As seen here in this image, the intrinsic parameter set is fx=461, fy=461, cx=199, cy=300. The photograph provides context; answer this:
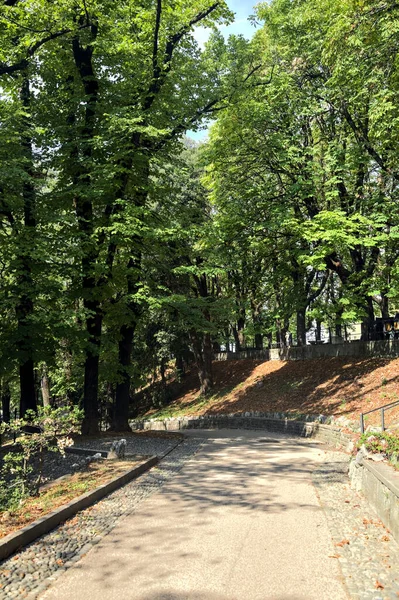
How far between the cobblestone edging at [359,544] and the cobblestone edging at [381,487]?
0.13 m

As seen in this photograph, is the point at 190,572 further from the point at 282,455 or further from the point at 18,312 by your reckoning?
the point at 18,312

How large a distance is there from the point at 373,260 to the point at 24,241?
1415cm

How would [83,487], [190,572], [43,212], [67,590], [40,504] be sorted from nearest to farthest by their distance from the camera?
[67,590] → [190,572] → [40,504] → [83,487] → [43,212]

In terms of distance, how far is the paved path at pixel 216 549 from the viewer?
4551mm

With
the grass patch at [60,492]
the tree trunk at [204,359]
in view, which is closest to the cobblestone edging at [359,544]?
the grass patch at [60,492]

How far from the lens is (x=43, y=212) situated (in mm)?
13797

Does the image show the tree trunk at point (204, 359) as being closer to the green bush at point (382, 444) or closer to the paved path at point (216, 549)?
the paved path at point (216, 549)

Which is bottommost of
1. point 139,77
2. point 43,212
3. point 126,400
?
point 126,400

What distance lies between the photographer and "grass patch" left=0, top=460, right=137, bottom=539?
6445 mm

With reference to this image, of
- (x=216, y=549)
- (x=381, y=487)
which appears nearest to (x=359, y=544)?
(x=381, y=487)

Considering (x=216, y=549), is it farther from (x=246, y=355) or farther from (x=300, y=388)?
(x=246, y=355)

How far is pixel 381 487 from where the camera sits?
6.81m

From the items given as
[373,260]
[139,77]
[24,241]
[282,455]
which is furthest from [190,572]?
[373,260]

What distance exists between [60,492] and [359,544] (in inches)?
198
